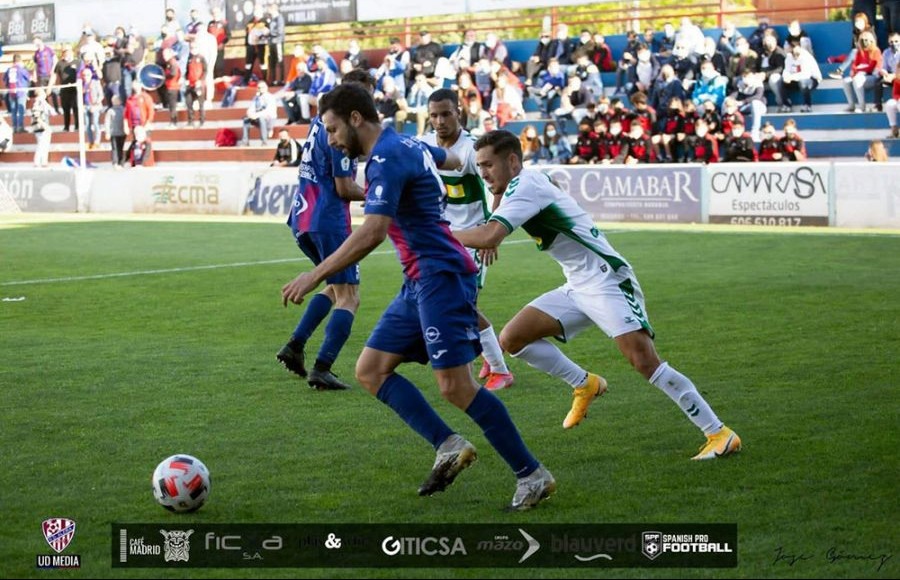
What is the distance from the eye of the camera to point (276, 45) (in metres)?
36.5

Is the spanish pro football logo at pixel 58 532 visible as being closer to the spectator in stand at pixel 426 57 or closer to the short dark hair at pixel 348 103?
the short dark hair at pixel 348 103

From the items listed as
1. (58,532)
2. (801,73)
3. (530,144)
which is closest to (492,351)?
(58,532)

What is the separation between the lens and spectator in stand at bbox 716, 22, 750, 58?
2840 centimetres

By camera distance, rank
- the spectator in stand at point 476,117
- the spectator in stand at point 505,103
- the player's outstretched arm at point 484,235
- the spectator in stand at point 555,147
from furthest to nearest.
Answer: the spectator in stand at point 505,103, the spectator in stand at point 476,117, the spectator in stand at point 555,147, the player's outstretched arm at point 484,235

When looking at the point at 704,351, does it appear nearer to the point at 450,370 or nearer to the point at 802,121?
the point at 450,370

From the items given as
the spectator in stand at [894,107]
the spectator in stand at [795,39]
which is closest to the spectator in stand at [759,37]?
the spectator in stand at [795,39]

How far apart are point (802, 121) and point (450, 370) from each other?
22.8 metres

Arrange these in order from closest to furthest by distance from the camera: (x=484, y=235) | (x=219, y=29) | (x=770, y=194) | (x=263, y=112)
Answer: (x=484, y=235)
(x=770, y=194)
(x=263, y=112)
(x=219, y=29)

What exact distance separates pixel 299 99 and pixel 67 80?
8.07 metres

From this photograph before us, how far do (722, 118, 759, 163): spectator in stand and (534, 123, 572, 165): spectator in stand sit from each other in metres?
3.66

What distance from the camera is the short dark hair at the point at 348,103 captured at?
5742mm

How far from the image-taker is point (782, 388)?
8469 millimetres

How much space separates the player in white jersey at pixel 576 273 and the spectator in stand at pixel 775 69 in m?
21.5

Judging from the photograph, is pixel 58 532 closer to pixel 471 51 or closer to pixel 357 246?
pixel 357 246
